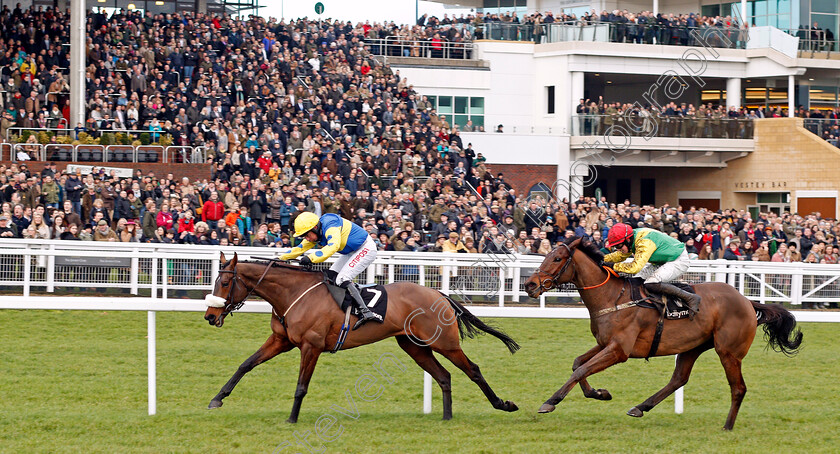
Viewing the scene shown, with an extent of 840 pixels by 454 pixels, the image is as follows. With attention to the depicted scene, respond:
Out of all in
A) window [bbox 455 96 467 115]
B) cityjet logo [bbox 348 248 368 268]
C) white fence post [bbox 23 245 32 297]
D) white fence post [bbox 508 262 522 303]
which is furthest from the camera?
window [bbox 455 96 467 115]

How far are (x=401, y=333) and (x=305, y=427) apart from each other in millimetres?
995

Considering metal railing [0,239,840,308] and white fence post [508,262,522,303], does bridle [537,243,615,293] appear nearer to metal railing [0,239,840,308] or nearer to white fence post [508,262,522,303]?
metal railing [0,239,840,308]

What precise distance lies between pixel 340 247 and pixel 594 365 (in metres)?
1.99

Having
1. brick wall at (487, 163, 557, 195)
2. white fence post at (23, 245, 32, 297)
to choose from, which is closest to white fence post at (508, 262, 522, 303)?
white fence post at (23, 245, 32, 297)

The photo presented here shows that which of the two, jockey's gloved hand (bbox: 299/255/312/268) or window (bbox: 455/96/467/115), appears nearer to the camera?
jockey's gloved hand (bbox: 299/255/312/268)

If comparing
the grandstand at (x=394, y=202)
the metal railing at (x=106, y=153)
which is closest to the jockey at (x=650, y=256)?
the grandstand at (x=394, y=202)

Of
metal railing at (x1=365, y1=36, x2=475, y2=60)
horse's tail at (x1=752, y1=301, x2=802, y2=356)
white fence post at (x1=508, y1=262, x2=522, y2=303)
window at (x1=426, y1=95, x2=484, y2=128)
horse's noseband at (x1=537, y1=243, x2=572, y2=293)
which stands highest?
metal railing at (x1=365, y1=36, x2=475, y2=60)

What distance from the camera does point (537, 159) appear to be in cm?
2841

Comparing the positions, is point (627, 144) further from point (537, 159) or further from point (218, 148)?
point (218, 148)

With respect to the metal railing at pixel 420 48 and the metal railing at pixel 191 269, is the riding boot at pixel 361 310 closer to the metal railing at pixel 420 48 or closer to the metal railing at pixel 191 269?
the metal railing at pixel 191 269

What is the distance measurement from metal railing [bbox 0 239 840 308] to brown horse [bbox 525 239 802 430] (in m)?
5.02

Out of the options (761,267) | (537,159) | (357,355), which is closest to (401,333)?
(357,355)

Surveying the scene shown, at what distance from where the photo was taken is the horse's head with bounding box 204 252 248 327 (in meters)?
7.50

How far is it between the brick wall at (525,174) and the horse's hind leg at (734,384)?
2008cm
